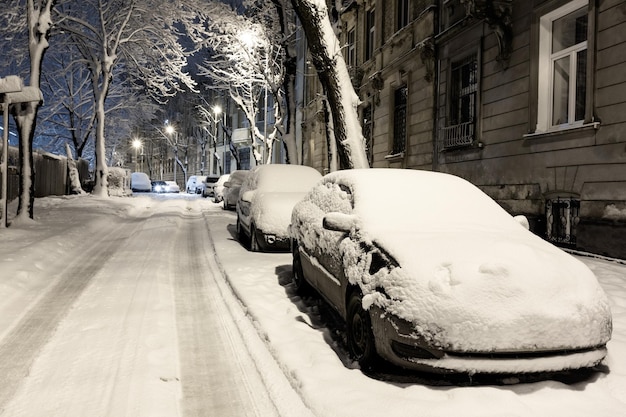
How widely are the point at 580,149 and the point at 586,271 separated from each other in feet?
20.3

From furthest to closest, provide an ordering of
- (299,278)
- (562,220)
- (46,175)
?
1. (46,175)
2. (562,220)
3. (299,278)

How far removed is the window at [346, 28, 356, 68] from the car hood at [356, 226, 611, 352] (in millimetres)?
20375

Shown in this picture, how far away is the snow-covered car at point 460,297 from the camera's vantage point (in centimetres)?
314

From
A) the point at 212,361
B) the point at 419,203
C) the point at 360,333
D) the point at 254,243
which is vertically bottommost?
the point at 212,361

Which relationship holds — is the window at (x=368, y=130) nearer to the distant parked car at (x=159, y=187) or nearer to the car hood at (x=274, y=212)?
the car hood at (x=274, y=212)

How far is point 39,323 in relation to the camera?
485 centimetres

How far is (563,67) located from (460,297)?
8.49 metres

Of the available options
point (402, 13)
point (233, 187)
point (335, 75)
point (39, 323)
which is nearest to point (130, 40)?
point (233, 187)

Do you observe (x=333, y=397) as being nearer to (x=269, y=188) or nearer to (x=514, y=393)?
(x=514, y=393)

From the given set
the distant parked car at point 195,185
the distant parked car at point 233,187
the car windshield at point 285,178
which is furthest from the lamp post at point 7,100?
the distant parked car at point 195,185

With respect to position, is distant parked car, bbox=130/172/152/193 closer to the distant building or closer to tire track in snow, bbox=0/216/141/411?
the distant building

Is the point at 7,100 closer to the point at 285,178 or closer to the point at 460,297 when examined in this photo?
the point at 285,178

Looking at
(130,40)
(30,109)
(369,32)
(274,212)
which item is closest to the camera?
(274,212)

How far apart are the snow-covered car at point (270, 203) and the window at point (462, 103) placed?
4677mm
